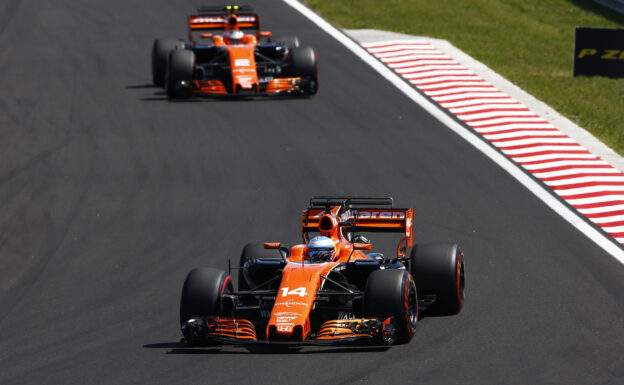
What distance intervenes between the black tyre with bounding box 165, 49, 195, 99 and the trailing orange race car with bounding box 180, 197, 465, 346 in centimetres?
1332

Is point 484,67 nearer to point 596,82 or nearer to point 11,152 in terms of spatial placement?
point 596,82

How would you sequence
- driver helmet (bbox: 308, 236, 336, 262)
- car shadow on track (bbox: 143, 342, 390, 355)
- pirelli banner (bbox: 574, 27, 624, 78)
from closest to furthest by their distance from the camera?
car shadow on track (bbox: 143, 342, 390, 355)
driver helmet (bbox: 308, 236, 336, 262)
pirelli banner (bbox: 574, 27, 624, 78)

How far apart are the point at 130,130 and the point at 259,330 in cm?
1359

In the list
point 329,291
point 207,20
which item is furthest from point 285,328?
point 207,20

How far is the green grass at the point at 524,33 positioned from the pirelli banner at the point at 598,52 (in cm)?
28

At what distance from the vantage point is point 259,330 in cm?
1409

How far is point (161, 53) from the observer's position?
98.6 ft

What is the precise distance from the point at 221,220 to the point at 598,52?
15983mm

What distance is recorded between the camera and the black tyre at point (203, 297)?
13836 mm

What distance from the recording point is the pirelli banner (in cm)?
3158

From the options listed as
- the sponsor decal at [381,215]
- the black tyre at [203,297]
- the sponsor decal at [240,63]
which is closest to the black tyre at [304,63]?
the sponsor decal at [240,63]

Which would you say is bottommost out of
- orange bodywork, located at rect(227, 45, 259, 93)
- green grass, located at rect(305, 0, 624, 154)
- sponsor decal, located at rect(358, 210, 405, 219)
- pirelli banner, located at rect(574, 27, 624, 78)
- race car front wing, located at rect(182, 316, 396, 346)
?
green grass, located at rect(305, 0, 624, 154)

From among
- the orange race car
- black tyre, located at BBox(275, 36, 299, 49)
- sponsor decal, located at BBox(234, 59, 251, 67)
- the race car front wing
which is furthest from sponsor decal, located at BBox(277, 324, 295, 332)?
black tyre, located at BBox(275, 36, 299, 49)

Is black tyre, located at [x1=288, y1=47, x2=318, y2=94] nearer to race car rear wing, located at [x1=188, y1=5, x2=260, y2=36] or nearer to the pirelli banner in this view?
race car rear wing, located at [x1=188, y1=5, x2=260, y2=36]
